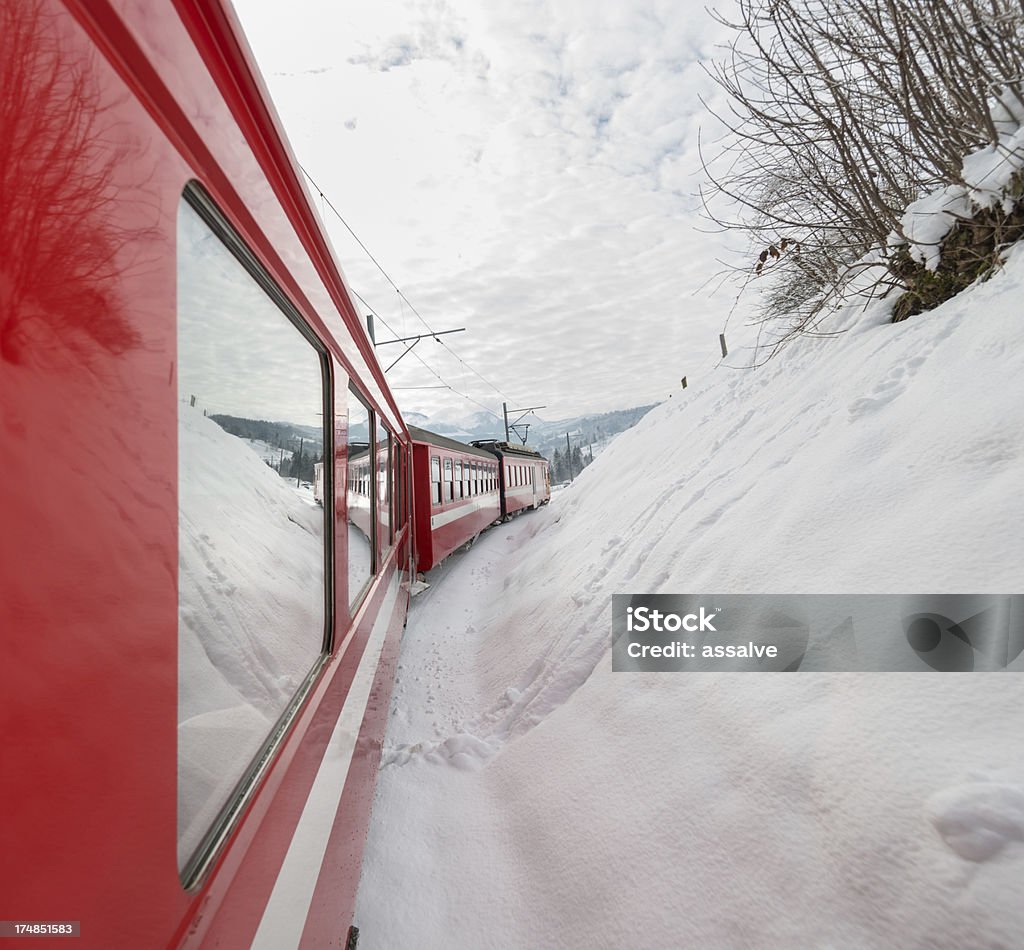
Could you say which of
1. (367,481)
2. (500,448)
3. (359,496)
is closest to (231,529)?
(359,496)

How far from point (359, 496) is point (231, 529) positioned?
2185 mm

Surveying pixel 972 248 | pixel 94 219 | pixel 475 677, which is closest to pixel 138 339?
pixel 94 219

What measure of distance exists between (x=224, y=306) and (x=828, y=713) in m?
2.18

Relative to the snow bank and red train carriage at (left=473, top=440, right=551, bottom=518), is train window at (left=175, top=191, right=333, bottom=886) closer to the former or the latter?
the snow bank

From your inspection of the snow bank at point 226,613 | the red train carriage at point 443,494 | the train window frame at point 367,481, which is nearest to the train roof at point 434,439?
the red train carriage at point 443,494

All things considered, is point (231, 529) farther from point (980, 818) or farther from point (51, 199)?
point (980, 818)

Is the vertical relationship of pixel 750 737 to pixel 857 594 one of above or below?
below

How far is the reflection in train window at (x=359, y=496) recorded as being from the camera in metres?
2.63

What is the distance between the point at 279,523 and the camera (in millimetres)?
1473

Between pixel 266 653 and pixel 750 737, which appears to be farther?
pixel 750 737

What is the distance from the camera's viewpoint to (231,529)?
111 centimetres

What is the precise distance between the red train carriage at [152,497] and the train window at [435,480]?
21.5ft

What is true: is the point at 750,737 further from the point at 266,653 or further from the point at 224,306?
the point at 224,306

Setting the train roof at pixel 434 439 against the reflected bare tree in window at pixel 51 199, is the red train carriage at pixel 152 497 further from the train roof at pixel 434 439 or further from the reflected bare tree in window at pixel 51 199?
the train roof at pixel 434 439
